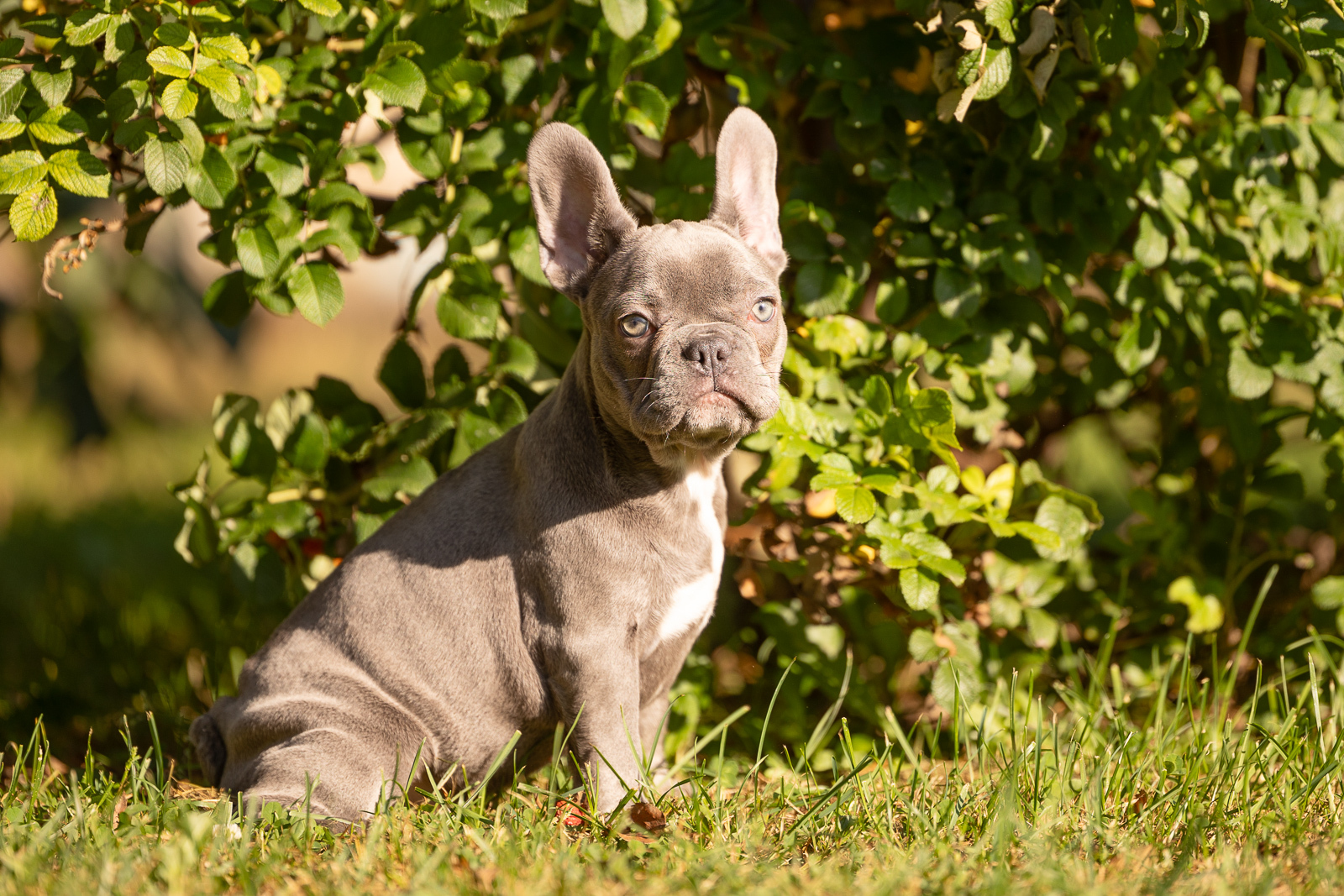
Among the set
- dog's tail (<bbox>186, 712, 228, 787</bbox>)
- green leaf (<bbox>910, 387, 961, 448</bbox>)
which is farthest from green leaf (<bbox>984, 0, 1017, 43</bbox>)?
dog's tail (<bbox>186, 712, 228, 787</bbox>)

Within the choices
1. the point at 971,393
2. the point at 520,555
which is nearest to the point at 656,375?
the point at 520,555

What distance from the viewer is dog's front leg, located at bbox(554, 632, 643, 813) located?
10.5 ft

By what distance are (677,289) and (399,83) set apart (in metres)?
1.07

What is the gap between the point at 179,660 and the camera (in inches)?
203

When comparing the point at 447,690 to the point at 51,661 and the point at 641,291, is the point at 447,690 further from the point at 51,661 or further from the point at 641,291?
the point at 51,661

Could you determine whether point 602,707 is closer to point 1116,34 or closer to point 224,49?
point 224,49

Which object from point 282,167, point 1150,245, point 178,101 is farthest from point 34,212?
point 1150,245

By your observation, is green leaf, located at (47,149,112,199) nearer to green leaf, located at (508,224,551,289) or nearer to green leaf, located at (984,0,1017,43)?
green leaf, located at (508,224,551,289)

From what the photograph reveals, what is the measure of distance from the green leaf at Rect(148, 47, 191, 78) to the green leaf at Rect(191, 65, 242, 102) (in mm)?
30

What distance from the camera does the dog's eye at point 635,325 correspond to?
320 cm

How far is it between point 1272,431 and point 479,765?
127 inches

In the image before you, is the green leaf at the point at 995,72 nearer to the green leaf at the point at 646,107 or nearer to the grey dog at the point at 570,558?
the grey dog at the point at 570,558

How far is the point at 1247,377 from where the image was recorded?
3830mm

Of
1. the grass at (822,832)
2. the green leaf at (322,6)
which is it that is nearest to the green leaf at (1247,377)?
the grass at (822,832)
